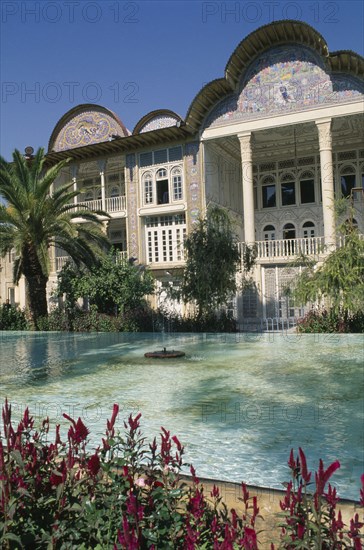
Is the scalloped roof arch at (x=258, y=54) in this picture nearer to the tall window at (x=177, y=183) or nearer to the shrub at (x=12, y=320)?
the tall window at (x=177, y=183)

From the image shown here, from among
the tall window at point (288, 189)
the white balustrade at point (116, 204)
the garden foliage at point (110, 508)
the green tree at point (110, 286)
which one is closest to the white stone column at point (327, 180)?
the tall window at point (288, 189)

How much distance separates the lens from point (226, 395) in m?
7.27

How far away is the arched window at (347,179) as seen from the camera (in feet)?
81.4

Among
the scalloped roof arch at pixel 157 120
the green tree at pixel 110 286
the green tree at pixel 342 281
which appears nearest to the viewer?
the green tree at pixel 342 281

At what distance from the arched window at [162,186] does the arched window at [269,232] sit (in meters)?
6.06

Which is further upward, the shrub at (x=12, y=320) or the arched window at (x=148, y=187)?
the arched window at (x=148, y=187)

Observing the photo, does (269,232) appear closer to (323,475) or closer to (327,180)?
(327,180)

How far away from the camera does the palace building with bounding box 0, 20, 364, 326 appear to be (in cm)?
2033

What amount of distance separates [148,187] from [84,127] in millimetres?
4777

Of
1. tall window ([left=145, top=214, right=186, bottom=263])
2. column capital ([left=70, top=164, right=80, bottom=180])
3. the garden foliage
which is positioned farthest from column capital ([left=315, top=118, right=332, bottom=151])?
the garden foliage

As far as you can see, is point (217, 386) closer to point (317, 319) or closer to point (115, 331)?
point (317, 319)

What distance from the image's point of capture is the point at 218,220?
18.0 m

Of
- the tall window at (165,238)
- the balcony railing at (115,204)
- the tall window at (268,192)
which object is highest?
the tall window at (268,192)

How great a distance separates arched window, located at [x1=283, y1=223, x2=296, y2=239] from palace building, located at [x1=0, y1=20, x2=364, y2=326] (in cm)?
6
